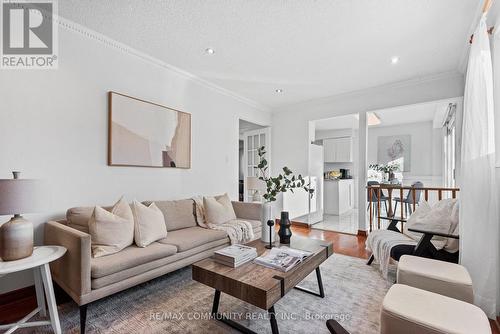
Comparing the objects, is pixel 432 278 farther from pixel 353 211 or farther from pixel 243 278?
pixel 353 211

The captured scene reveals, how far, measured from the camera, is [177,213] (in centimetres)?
294

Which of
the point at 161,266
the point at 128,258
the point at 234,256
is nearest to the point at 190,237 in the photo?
the point at 161,266

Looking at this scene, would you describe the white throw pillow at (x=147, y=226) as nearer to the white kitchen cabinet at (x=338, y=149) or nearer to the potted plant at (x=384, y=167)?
the white kitchen cabinet at (x=338, y=149)

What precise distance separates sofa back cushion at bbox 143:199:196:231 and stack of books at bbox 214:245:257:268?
1245mm

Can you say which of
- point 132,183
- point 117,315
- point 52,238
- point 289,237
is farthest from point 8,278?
point 289,237

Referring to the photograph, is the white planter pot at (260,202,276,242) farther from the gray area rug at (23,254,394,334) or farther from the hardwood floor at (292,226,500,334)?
the hardwood floor at (292,226,500,334)

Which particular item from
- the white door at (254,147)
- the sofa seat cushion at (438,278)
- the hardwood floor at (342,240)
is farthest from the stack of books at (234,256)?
the white door at (254,147)

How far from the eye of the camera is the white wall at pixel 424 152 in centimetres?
619

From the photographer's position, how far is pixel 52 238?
2.01m

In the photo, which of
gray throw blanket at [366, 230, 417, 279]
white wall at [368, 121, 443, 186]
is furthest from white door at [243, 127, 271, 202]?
white wall at [368, 121, 443, 186]

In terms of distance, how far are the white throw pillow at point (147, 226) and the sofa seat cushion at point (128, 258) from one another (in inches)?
2.5

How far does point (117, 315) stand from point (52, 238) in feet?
2.85

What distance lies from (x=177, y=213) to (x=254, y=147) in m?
3.06

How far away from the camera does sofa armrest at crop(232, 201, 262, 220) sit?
348 cm
